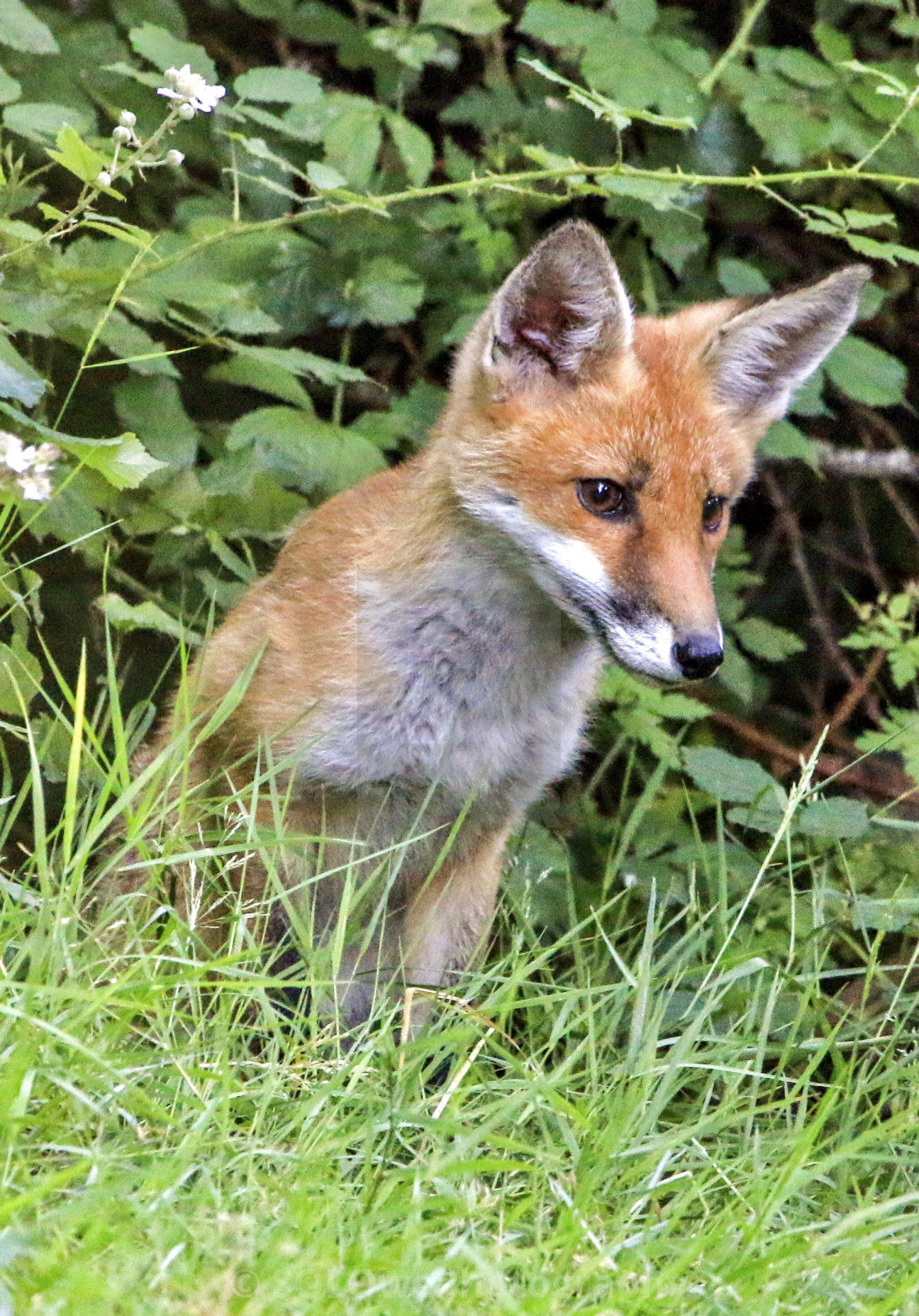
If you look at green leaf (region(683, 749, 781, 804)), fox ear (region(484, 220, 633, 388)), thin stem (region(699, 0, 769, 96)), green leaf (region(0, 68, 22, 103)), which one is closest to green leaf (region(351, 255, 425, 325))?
fox ear (region(484, 220, 633, 388))

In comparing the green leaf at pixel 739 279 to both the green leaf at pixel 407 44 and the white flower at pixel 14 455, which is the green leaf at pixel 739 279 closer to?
the green leaf at pixel 407 44

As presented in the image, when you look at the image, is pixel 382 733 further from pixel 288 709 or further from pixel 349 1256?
pixel 349 1256

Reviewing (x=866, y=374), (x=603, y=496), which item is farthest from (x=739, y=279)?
(x=603, y=496)

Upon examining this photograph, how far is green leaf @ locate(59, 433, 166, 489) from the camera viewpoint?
275 cm

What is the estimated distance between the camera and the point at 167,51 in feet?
11.1

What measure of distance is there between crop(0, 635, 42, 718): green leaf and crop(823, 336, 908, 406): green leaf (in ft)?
6.97

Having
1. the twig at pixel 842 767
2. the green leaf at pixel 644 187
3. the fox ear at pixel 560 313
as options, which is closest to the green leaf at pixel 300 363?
the fox ear at pixel 560 313

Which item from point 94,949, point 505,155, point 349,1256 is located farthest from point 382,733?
point 505,155

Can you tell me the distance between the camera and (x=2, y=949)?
7.75 feet

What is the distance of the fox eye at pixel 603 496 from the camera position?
3004 millimetres

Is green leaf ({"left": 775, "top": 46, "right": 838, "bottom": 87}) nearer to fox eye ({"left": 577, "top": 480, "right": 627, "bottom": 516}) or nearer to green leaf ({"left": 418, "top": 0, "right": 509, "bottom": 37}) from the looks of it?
green leaf ({"left": 418, "top": 0, "right": 509, "bottom": 37})

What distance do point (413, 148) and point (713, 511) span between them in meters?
1.27

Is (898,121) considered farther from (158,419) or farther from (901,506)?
(158,419)

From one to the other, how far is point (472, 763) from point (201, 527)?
3.28 ft
